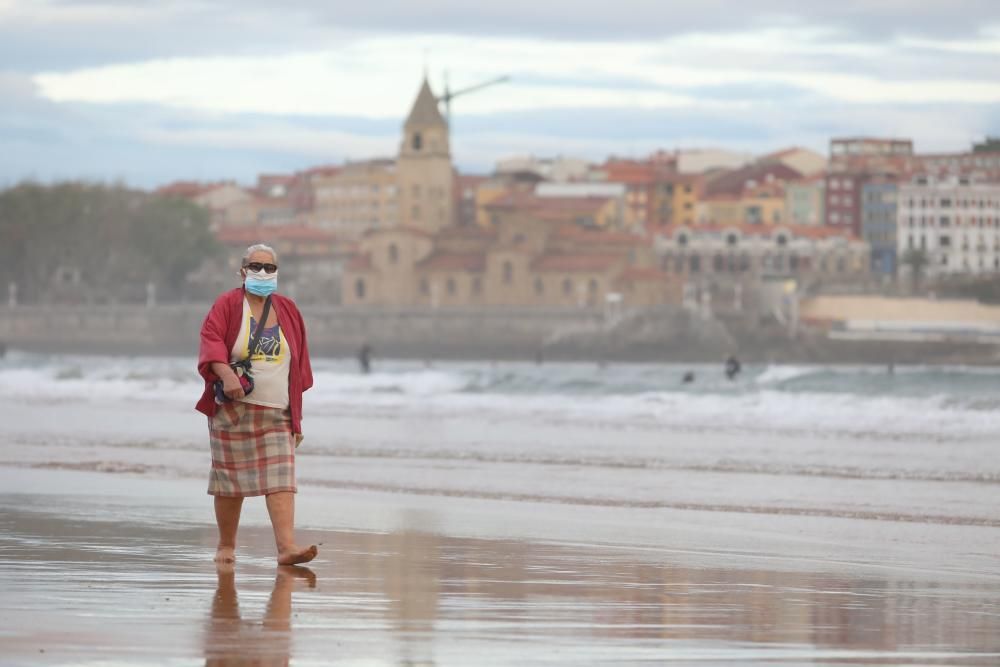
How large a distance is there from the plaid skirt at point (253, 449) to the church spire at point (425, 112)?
378 feet

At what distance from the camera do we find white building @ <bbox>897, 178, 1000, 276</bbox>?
4943 inches

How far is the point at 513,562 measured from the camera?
6938mm

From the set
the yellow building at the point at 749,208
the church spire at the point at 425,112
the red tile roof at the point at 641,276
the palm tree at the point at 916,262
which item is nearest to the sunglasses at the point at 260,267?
the red tile roof at the point at 641,276

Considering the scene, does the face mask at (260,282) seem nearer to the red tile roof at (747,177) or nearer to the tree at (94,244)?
the tree at (94,244)

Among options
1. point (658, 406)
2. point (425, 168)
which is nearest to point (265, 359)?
point (658, 406)

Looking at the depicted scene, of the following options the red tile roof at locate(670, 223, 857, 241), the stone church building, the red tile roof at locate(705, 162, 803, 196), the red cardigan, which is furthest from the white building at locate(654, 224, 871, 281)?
the red cardigan

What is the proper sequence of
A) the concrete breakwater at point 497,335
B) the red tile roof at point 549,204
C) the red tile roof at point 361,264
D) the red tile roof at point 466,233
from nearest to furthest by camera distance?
the concrete breakwater at point 497,335, the red tile roof at point 361,264, the red tile roof at point 466,233, the red tile roof at point 549,204

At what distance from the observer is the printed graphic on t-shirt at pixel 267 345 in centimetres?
645

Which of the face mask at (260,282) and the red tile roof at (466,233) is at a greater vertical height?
the red tile roof at (466,233)

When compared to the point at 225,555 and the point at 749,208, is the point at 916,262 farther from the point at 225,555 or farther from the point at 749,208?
the point at 225,555

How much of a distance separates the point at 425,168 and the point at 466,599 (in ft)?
378

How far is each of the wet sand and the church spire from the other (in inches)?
4469

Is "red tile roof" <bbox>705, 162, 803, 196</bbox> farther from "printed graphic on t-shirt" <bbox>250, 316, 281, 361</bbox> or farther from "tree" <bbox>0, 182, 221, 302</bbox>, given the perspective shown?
"printed graphic on t-shirt" <bbox>250, 316, 281, 361</bbox>

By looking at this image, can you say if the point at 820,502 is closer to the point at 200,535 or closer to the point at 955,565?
the point at 955,565
